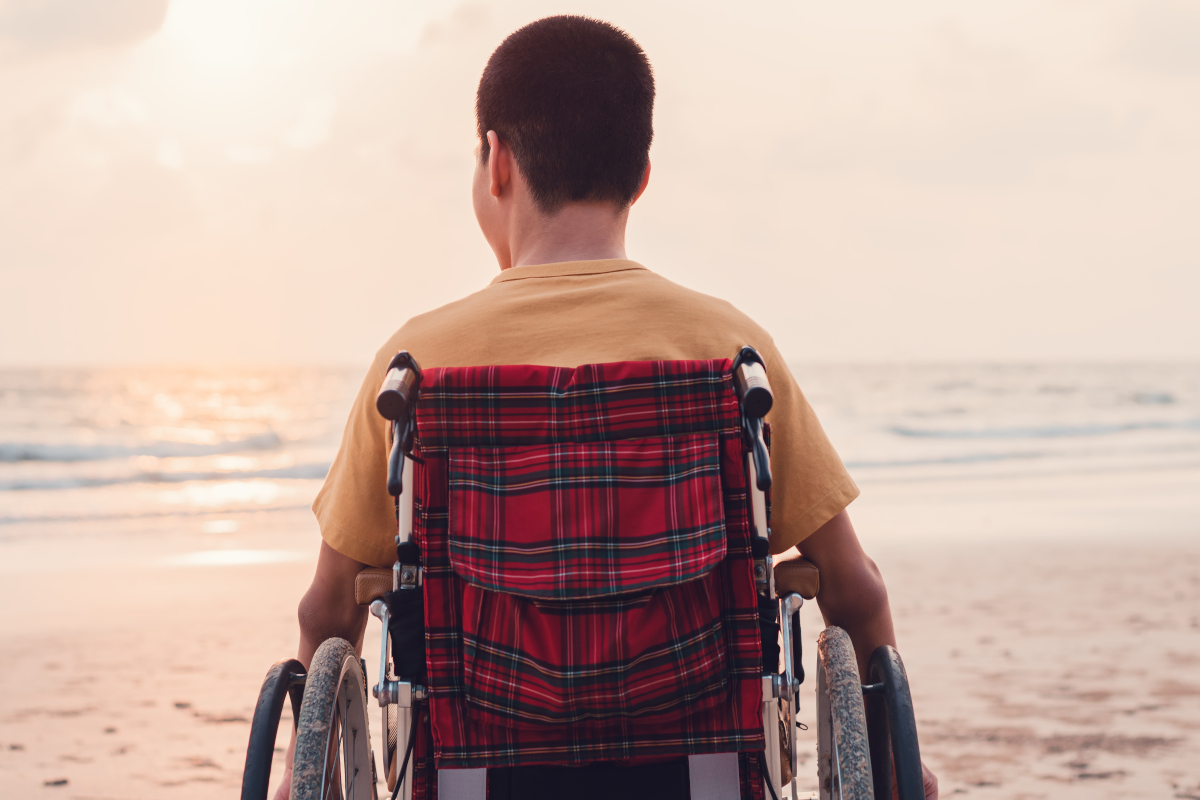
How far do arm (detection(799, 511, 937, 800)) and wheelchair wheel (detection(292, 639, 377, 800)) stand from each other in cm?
74

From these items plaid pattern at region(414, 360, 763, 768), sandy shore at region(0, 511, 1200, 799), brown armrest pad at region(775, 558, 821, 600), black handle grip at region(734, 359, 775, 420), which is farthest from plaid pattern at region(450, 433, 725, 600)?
sandy shore at region(0, 511, 1200, 799)

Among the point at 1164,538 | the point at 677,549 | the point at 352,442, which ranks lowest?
the point at 1164,538

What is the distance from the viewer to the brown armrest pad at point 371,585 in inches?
57.9

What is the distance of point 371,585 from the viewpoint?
147cm

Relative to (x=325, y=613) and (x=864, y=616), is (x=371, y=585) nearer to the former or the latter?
(x=325, y=613)

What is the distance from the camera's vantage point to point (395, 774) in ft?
4.90

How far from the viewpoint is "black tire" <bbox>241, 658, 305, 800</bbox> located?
1366 millimetres

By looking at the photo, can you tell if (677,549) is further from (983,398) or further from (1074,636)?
(983,398)

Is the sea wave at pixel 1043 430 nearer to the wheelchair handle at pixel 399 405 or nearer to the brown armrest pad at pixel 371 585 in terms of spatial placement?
the brown armrest pad at pixel 371 585

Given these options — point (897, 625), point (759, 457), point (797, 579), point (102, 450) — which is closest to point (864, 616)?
point (797, 579)

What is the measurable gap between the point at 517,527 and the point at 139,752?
123 inches

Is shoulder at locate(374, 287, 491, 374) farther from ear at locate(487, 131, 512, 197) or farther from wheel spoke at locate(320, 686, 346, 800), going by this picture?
wheel spoke at locate(320, 686, 346, 800)

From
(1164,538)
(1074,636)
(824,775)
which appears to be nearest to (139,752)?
(824,775)

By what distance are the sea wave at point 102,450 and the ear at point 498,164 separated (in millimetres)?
14521
